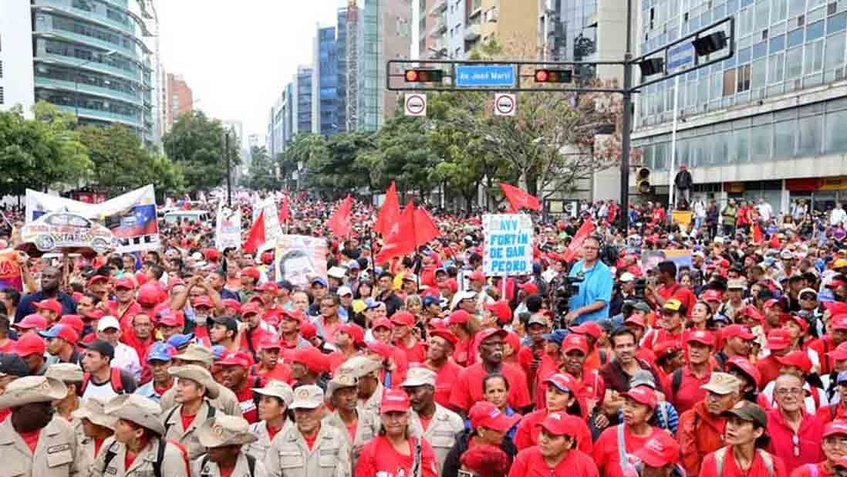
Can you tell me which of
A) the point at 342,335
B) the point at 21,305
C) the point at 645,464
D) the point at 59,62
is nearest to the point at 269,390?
the point at 342,335

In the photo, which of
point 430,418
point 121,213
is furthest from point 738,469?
point 121,213

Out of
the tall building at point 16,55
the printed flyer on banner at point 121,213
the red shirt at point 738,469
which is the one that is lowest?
the red shirt at point 738,469

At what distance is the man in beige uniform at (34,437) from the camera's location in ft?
13.9

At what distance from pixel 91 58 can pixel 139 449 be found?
8120 cm

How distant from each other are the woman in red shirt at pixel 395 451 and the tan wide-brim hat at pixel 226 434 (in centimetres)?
67

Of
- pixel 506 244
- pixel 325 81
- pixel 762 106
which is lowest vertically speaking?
pixel 506 244

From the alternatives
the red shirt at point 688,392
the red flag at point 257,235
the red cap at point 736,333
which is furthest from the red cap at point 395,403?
the red flag at point 257,235

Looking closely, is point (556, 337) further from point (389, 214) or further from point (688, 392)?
point (389, 214)

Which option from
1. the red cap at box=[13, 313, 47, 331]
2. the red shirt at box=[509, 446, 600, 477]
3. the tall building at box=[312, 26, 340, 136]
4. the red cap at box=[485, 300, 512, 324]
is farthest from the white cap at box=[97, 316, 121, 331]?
the tall building at box=[312, 26, 340, 136]

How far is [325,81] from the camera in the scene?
515 feet

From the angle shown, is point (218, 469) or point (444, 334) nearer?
point (218, 469)

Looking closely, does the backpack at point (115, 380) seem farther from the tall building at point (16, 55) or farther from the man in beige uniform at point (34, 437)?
the tall building at point (16, 55)

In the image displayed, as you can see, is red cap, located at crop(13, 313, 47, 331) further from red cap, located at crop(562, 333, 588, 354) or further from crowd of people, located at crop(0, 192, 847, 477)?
red cap, located at crop(562, 333, 588, 354)

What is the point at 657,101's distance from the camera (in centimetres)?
4097
